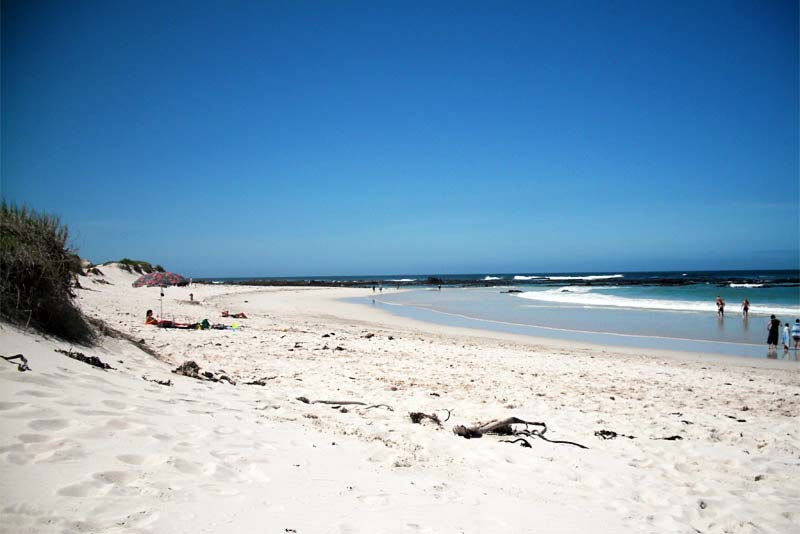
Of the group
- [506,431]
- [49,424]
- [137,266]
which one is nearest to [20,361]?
[49,424]

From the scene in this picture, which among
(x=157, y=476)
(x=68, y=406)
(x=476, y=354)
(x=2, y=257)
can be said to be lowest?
(x=476, y=354)

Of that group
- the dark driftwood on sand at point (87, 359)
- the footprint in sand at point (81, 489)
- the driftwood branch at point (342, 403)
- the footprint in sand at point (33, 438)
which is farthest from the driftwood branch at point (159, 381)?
the footprint in sand at point (81, 489)

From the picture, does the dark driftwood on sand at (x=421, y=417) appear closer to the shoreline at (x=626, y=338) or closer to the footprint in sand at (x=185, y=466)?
the footprint in sand at (x=185, y=466)

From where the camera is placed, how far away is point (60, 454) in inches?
114

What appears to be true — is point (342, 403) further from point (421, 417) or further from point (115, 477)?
point (115, 477)

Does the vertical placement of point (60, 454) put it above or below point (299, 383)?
above

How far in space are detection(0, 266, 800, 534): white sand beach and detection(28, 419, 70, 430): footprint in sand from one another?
3 centimetres

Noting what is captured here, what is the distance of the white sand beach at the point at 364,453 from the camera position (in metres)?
2.74

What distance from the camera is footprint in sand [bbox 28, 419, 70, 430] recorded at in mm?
3186

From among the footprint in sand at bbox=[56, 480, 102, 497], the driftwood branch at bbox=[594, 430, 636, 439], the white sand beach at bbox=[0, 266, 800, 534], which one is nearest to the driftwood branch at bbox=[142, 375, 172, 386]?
the white sand beach at bbox=[0, 266, 800, 534]

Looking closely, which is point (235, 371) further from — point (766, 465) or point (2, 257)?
point (766, 465)

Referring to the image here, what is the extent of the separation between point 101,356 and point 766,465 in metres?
8.55

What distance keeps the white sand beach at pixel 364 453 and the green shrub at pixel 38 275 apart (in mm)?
512

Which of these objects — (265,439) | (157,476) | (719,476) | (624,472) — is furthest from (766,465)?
(157,476)
